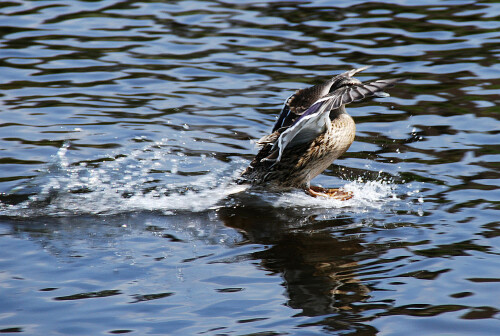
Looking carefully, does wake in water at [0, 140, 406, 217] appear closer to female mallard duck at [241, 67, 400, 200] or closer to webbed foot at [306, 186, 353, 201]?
webbed foot at [306, 186, 353, 201]

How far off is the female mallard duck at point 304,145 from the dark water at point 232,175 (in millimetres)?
202

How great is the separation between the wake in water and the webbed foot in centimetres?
5

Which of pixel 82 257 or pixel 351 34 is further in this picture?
pixel 351 34

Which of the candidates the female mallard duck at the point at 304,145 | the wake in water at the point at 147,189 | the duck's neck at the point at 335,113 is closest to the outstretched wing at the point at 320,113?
the female mallard duck at the point at 304,145

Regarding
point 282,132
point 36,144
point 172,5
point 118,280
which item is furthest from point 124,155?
point 172,5

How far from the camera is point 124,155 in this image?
23.6 feet

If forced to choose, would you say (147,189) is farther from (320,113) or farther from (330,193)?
(320,113)

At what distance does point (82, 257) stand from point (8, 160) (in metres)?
2.31

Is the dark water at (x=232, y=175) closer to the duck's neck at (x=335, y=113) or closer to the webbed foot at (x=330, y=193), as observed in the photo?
the webbed foot at (x=330, y=193)

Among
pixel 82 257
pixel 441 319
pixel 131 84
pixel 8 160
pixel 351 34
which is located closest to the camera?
pixel 441 319

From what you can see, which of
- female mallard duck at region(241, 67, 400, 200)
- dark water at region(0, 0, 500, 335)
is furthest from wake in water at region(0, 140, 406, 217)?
female mallard duck at region(241, 67, 400, 200)

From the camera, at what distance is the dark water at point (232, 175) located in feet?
14.6

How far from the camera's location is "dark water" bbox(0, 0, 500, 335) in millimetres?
4441

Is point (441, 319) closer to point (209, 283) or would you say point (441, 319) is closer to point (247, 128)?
point (209, 283)
